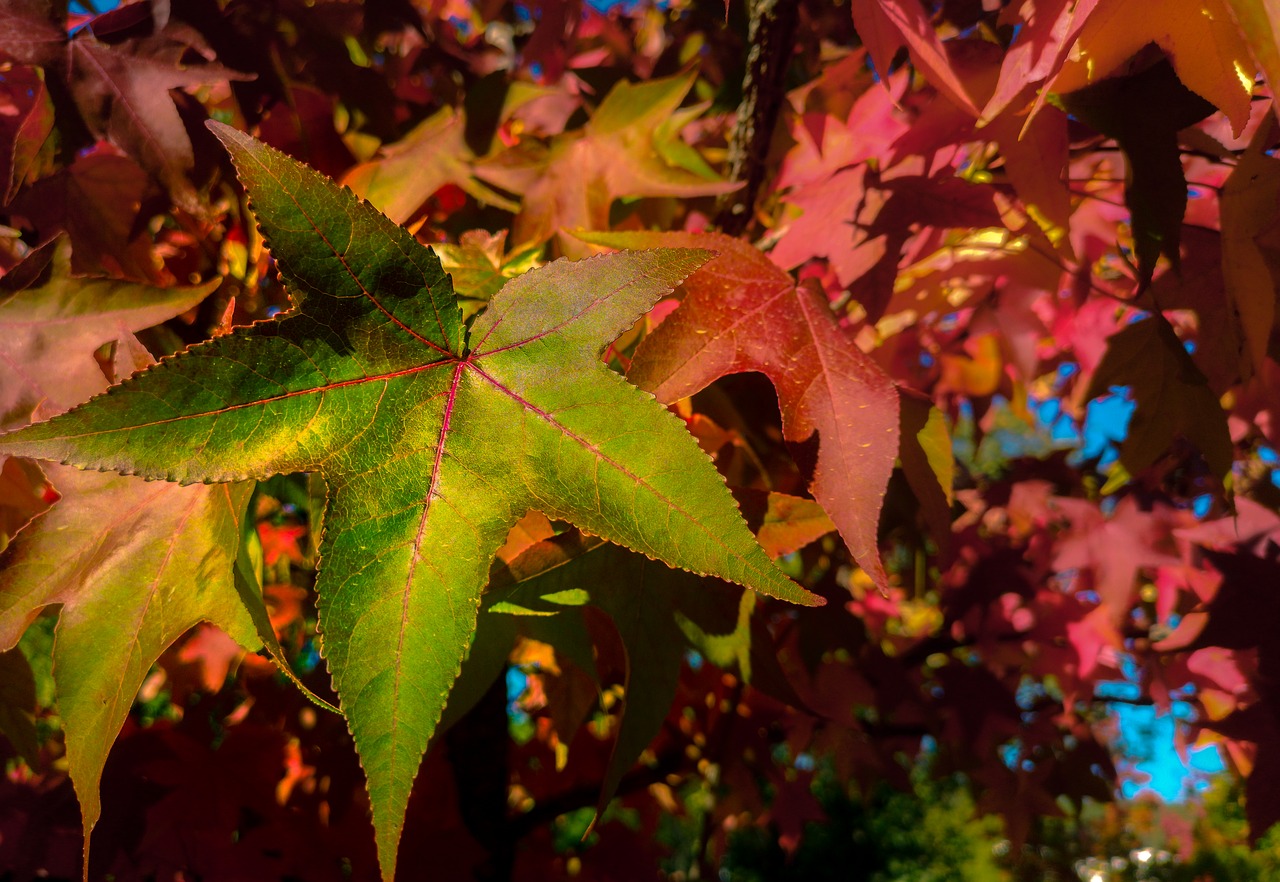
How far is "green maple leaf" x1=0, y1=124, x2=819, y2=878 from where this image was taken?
41 cm

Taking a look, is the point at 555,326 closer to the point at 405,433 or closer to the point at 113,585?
the point at 405,433

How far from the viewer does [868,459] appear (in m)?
0.52

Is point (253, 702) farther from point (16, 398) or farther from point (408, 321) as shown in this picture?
point (408, 321)

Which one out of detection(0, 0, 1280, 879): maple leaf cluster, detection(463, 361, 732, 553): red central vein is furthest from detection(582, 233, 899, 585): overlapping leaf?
detection(463, 361, 732, 553): red central vein

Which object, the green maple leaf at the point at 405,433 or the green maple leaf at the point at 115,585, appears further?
the green maple leaf at the point at 115,585

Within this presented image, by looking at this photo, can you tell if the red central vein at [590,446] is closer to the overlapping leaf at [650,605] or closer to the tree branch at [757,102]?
the overlapping leaf at [650,605]

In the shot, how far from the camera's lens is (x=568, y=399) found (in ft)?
1.51

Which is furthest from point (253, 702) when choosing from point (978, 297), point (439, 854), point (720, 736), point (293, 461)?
point (978, 297)

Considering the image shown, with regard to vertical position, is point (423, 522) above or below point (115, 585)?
above

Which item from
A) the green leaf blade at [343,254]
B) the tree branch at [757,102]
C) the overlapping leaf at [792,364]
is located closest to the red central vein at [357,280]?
the green leaf blade at [343,254]

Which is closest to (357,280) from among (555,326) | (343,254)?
(343,254)

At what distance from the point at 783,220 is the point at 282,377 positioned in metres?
0.74

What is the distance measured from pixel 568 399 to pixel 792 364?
0.20 meters

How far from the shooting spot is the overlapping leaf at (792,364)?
0.51 meters
